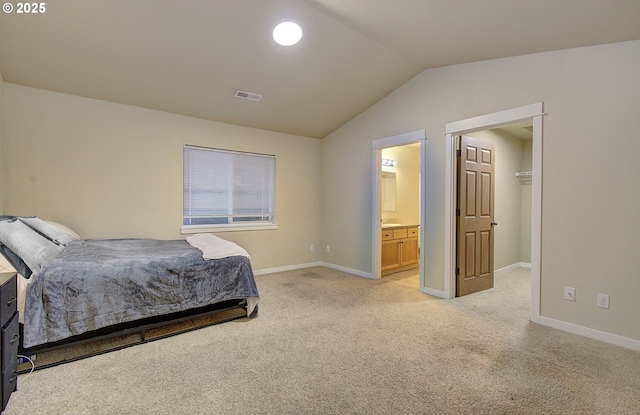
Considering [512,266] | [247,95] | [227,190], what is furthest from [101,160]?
[512,266]

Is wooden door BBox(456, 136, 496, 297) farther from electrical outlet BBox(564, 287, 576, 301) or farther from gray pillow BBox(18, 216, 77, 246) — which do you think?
gray pillow BBox(18, 216, 77, 246)

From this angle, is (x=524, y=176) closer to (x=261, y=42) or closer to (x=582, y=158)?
(x=582, y=158)

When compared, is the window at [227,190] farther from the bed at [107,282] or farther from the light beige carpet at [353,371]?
the light beige carpet at [353,371]

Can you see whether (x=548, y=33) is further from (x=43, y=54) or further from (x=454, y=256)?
(x=43, y=54)

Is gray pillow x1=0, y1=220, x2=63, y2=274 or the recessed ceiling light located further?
the recessed ceiling light

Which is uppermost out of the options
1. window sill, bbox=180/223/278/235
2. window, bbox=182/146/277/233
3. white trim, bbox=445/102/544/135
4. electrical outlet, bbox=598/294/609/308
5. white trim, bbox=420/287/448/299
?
white trim, bbox=445/102/544/135

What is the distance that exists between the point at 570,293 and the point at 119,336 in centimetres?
405

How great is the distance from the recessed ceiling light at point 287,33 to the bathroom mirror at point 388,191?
10.8 ft

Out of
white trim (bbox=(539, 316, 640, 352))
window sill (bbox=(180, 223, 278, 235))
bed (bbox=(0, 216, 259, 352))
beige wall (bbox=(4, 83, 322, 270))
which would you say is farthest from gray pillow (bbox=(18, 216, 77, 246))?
white trim (bbox=(539, 316, 640, 352))

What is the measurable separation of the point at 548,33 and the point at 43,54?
4.62 metres

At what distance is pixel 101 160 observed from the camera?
3.70 meters

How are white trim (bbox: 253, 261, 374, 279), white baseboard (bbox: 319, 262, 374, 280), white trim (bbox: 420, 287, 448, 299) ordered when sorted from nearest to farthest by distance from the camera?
white trim (bbox: 420, 287, 448, 299) → white baseboard (bbox: 319, 262, 374, 280) → white trim (bbox: 253, 261, 374, 279)

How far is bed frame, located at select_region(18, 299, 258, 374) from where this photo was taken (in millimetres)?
2152

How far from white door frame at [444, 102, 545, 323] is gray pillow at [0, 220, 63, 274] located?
3947 mm
